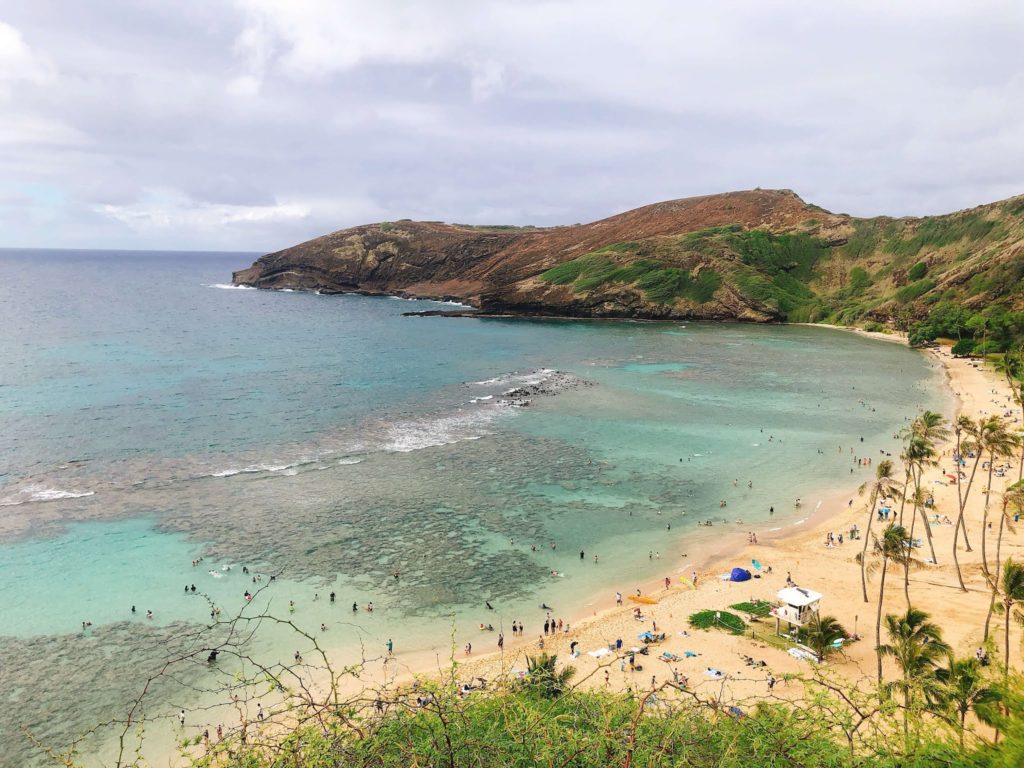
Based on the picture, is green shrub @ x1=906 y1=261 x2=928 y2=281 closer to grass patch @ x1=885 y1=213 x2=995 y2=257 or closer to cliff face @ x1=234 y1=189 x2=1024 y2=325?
cliff face @ x1=234 y1=189 x2=1024 y2=325

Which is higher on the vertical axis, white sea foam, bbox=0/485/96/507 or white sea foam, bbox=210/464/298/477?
white sea foam, bbox=210/464/298/477

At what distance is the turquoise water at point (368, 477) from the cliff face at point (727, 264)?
40.5 meters

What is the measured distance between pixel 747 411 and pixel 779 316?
78230 mm

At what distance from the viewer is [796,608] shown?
28188mm

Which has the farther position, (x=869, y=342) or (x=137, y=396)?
(x=869, y=342)

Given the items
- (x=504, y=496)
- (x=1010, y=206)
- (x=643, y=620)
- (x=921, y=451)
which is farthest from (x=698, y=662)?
(x=1010, y=206)

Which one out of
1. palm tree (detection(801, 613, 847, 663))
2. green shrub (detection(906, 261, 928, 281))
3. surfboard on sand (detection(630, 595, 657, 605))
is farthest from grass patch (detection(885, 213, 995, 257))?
surfboard on sand (detection(630, 595, 657, 605))

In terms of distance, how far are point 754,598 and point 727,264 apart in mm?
127312

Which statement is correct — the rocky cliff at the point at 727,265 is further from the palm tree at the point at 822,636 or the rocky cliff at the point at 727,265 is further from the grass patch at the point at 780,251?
the palm tree at the point at 822,636

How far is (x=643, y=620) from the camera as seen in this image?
1213 inches

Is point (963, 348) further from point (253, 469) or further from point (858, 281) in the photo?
point (253, 469)

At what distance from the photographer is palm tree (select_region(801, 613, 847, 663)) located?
2717 centimetres

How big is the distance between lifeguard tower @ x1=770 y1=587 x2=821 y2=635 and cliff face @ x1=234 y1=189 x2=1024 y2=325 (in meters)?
97.0

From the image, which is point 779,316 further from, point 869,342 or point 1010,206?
point 1010,206
